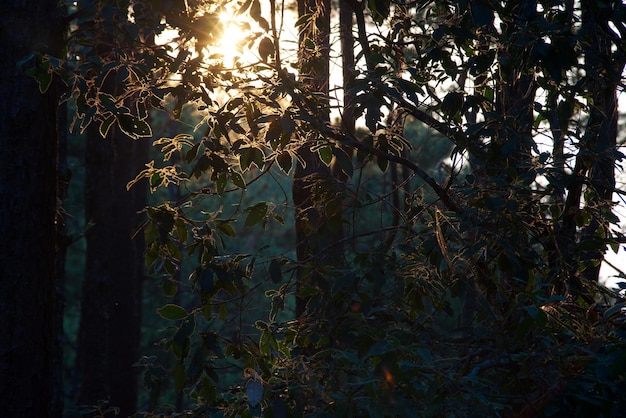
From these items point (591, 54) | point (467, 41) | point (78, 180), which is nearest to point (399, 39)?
point (467, 41)

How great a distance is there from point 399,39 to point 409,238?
5.03ft

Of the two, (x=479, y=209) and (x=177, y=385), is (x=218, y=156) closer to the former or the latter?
(x=177, y=385)

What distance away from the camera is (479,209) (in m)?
4.58

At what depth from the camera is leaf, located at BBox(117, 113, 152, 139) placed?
410cm

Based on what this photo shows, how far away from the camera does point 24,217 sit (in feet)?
14.5

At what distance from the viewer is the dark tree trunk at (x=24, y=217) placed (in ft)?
14.3

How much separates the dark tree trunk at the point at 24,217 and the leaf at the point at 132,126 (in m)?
0.71

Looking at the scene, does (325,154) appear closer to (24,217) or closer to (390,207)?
(390,207)

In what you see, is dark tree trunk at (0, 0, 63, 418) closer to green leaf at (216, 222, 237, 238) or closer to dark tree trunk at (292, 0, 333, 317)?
green leaf at (216, 222, 237, 238)

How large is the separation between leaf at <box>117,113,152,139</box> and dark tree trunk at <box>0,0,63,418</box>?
28.1 inches

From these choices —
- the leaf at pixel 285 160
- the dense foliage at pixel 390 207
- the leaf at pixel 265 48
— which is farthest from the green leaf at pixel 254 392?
the leaf at pixel 265 48

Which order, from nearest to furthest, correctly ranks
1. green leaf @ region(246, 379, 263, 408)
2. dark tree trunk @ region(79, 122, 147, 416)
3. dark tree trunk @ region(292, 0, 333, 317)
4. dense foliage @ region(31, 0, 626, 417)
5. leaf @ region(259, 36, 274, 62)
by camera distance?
green leaf @ region(246, 379, 263, 408)
dense foliage @ region(31, 0, 626, 417)
leaf @ region(259, 36, 274, 62)
dark tree trunk @ region(292, 0, 333, 317)
dark tree trunk @ region(79, 122, 147, 416)

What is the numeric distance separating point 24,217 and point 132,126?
95cm

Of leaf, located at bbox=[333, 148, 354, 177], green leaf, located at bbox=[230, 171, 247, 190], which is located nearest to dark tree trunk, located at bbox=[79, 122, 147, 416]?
green leaf, located at bbox=[230, 171, 247, 190]
